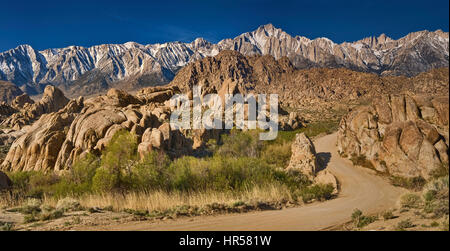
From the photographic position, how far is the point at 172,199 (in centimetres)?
1007

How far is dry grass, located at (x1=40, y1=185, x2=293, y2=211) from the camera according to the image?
374 inches

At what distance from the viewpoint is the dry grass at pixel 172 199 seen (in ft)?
31.1

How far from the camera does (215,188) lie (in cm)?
1183

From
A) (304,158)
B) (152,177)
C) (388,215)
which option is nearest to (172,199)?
(152,177)

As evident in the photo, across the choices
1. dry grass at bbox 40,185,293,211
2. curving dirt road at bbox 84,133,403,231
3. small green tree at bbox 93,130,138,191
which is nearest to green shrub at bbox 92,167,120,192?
small green tree at bbox 93,130,138,191

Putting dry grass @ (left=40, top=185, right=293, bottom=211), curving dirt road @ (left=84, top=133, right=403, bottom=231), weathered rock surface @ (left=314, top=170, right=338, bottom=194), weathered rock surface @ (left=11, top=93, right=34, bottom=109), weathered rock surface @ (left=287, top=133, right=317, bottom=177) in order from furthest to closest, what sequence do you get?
weathered rock surface @ (left=11, top=93, right=34, bottom=109) < weathered rock surface @ (left=287, top=133, right=317, bottom=177) < weathered rock surface @ (left=314, top=170, right=338, bottom=194) < dry grass @ (left=40, top=185, right=293, bottom=211) < curving dirt road @ (left=84, top=133, right=403, bottom=231)

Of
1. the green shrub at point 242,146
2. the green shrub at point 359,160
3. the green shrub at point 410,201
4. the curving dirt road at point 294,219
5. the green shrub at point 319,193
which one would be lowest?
the green shrub at point 319,193

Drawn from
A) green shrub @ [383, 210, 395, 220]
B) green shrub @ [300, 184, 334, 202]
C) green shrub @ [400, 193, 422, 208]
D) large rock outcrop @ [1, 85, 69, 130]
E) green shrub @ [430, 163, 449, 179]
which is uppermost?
large rock outcrop @ [1, 85, 69, 130]

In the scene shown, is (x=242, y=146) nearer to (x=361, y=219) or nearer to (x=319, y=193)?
(x=319, y=193)

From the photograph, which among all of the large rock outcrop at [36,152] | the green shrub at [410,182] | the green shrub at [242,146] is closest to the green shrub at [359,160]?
the green shrub at [410,182]

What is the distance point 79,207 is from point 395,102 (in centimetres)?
1039

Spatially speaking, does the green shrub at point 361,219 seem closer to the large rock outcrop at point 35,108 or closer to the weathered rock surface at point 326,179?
the weathered rock surface at point 326,179

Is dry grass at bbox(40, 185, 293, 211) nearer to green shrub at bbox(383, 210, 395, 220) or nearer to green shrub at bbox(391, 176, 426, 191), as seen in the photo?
green shrub at bbox(391, 176, 426, 191)
